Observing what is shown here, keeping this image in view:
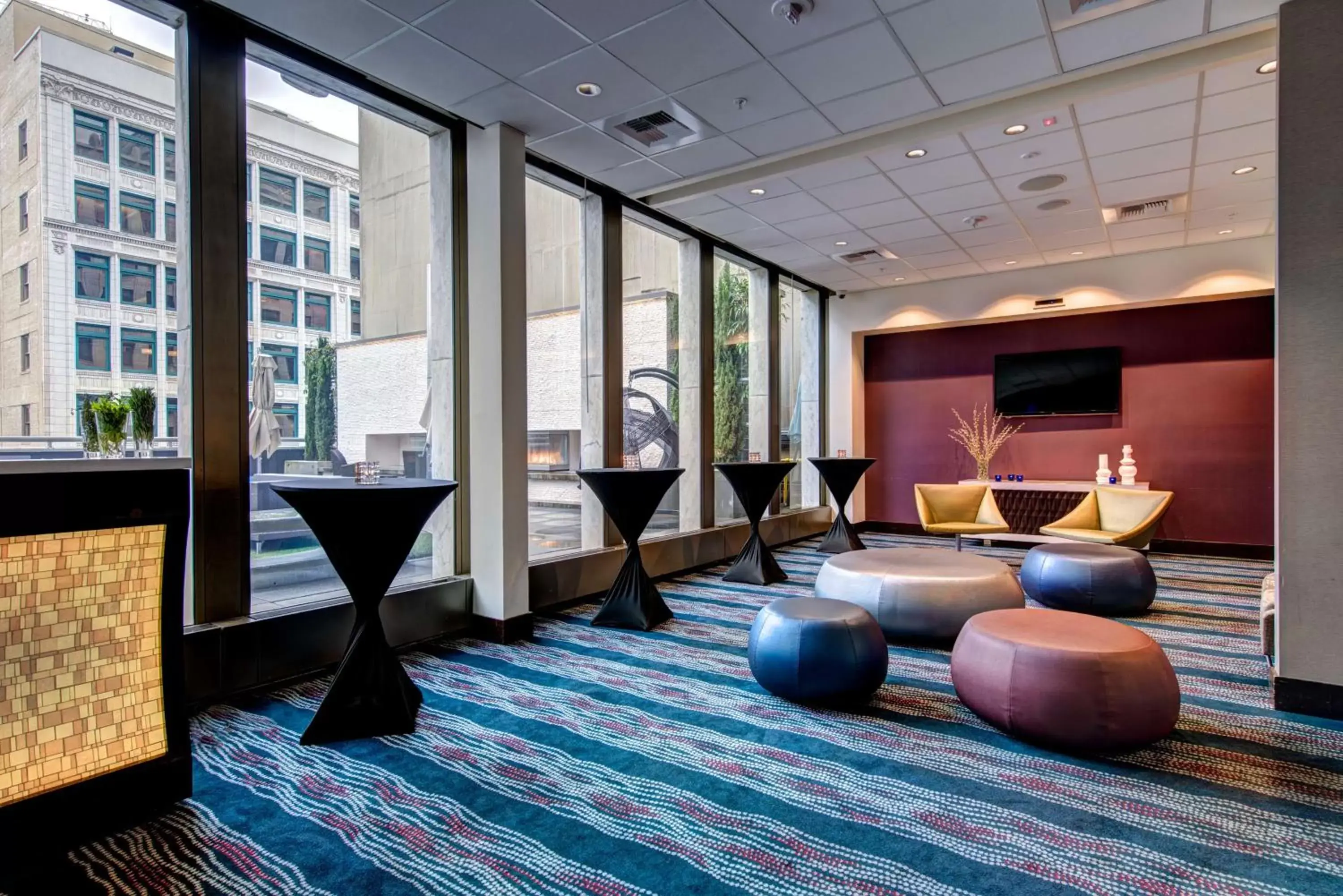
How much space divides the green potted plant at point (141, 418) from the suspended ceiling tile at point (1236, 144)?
20.8 feet

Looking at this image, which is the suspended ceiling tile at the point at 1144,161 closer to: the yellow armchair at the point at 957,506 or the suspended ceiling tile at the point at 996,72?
the suspended ceiling tile at the point at 996,72

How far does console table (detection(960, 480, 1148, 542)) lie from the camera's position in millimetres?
7699

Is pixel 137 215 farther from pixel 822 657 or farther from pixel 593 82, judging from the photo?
pixel 822 657

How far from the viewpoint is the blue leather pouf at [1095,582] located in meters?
4.75

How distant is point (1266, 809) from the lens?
2326 mm

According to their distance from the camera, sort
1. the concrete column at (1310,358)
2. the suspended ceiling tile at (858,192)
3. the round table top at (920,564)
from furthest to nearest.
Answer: the suspended ceiling tile at (858,192)
the round table top at (920,564)
the concrete column at (1310,358)

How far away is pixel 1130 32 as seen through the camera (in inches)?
142

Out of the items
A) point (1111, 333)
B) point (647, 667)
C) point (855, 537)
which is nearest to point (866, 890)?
point (647, 667)

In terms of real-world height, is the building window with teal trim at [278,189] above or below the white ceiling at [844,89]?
below

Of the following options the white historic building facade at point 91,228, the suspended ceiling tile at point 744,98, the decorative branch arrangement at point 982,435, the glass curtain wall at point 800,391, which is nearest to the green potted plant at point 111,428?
the white historic building facade at point 91,228

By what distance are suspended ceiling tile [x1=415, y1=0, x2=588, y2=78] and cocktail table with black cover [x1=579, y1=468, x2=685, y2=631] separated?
94.5 inches

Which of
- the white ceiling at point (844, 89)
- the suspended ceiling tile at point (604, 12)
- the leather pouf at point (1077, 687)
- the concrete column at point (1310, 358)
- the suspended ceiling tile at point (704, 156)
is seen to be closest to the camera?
the leather pouf at point (1077, 687)

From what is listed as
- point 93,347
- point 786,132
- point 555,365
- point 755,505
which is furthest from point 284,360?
point 755,505

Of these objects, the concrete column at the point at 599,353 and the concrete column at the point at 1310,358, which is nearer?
the concrete column at the point at 1310,358
